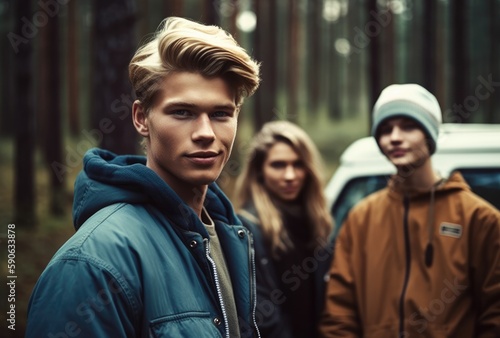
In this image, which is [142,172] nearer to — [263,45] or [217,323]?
[217,323]

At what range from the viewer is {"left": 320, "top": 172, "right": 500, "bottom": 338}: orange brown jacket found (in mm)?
3133

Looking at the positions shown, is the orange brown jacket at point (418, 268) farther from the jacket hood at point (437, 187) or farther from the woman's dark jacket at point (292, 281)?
the woman's dark jacket at point (292, 281)

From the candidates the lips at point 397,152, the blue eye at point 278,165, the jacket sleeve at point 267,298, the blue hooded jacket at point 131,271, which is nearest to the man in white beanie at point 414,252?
the lips at point 397,152

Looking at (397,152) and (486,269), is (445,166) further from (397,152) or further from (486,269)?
(486,269)

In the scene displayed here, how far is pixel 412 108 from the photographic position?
3436mm

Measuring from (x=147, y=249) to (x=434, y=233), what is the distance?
2133 millimetres

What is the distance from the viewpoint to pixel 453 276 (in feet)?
10.3

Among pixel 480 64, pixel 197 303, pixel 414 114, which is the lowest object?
pixel 197 303

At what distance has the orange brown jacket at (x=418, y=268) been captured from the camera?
3133 mm

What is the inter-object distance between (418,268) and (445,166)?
1130mm

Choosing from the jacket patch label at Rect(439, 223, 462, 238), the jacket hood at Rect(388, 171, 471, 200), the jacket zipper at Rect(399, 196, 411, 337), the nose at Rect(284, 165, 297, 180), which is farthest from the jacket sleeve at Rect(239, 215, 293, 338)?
the jacket patch label at Rect(439, 223, 462, 238)

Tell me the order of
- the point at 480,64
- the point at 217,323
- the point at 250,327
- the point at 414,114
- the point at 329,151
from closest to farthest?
the point at 217,323 → the point at 250,327 → the point at 414,114 → the point at 329,151 → the point at 480,64

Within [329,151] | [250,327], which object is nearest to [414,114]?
[250,327]

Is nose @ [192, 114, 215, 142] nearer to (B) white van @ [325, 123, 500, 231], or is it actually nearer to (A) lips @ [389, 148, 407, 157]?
(A) lips @ [389, 148, 407, 157]
